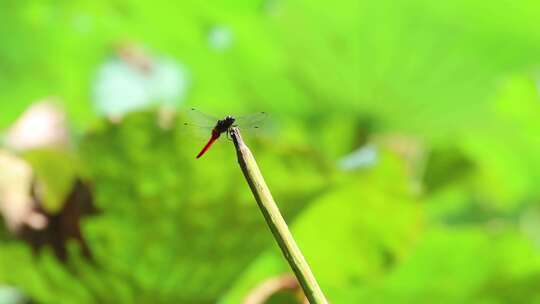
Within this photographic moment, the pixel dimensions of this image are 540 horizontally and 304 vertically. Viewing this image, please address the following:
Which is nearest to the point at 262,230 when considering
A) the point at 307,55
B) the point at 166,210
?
the point at 166,210

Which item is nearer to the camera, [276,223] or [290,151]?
[276,223]

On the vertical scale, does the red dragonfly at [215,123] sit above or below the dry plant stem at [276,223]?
above

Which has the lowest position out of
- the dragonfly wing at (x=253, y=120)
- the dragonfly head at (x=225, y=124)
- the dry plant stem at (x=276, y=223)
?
the dry plant stem at (x=276, y=223)

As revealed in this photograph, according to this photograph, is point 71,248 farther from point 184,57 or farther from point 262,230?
point 184,57

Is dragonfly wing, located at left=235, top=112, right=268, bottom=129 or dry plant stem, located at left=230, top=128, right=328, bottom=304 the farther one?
dragonfly wing, located at left=235, top=112, right=268, bottom=129

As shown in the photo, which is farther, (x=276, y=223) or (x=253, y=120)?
(x=253, y=120)

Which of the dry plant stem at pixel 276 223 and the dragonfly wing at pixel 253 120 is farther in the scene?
the dragonfly wing at pixel 253 120
